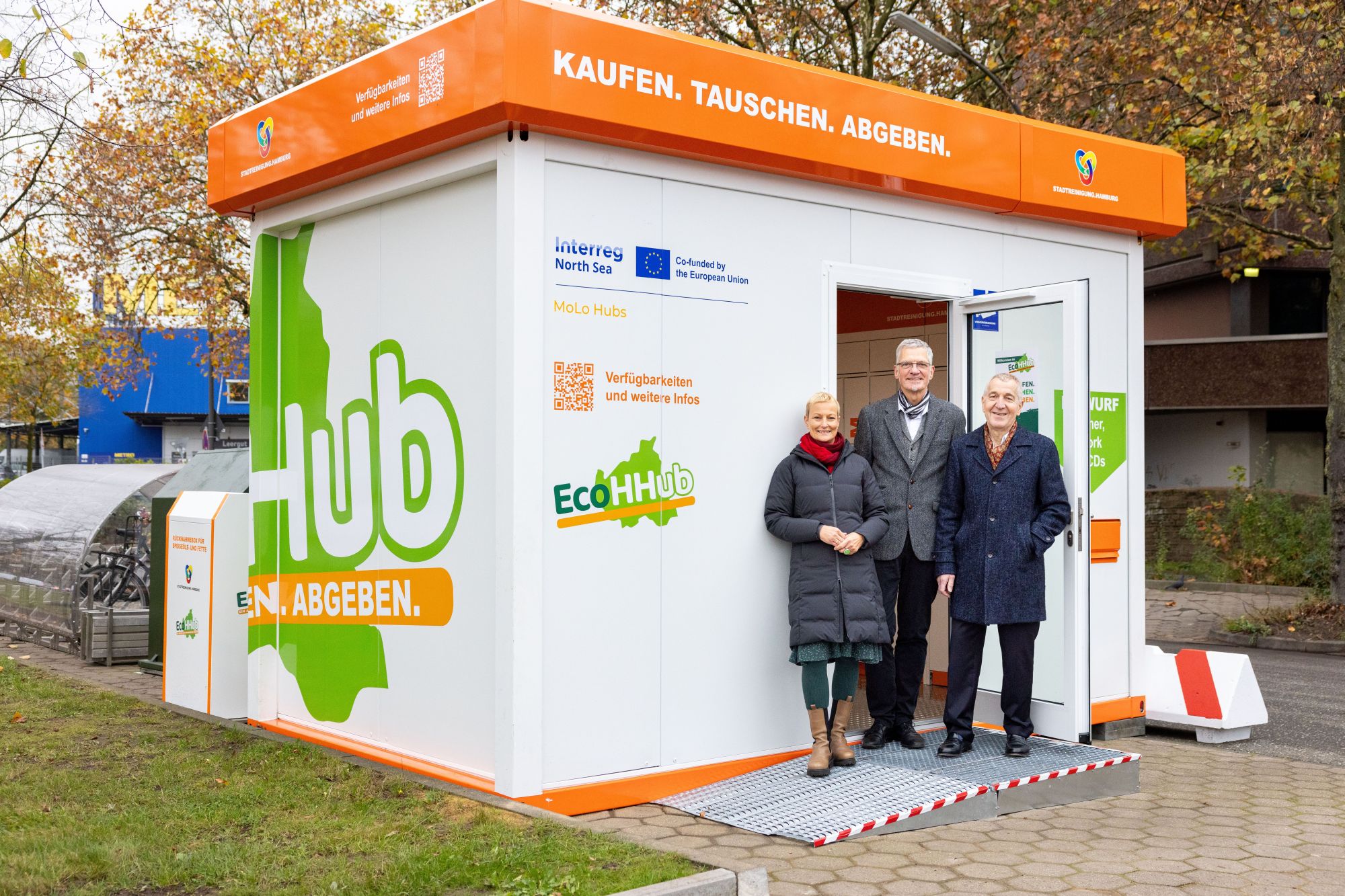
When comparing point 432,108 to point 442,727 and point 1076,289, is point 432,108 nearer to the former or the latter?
point 442,727

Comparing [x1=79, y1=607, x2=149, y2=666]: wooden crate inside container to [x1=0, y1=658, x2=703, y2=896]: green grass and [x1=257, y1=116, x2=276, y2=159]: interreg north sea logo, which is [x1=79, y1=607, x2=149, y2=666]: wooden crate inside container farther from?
[x1=257, y1=116, x2=276, y2=159]: interreg north sea logo

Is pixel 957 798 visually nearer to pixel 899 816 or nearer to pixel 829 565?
pixel 899 816

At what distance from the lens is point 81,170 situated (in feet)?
63.5

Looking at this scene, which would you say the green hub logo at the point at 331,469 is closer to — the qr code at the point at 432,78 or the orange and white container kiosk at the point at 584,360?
the orange and white container kiosk at the point at 584,360

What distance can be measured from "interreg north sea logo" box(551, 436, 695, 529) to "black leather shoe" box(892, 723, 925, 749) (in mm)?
1771

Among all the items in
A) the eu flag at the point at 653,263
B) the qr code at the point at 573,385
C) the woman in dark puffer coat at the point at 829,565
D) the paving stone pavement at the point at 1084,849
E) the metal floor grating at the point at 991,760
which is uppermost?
the eu flag at the point at 653,263

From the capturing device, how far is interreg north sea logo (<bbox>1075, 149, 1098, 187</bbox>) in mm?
8117

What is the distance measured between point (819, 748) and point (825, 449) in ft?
4.77

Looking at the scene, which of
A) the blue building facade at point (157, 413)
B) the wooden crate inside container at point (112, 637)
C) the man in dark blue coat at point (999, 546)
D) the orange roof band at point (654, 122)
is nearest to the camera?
the orange roof band at point (654, 122)

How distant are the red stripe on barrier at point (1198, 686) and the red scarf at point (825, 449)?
3227 mm

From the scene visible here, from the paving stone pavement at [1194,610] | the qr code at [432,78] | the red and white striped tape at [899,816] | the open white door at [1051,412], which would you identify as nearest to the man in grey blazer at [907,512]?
the open white door at [1051,412]

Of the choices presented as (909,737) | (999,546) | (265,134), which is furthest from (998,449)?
(265,134)

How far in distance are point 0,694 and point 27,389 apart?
29.3m

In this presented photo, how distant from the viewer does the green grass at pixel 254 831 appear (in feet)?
15.4
